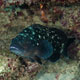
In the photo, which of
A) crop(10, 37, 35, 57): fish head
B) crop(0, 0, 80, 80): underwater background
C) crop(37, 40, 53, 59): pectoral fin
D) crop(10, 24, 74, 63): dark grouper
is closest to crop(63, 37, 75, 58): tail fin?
crop(10, 24, 74, 63): dark grouper

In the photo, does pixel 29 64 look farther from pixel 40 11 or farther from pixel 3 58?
pixel 40 11

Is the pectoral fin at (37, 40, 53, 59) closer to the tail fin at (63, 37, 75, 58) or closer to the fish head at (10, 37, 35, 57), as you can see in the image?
the fish head at (10, 37, 35, 57)

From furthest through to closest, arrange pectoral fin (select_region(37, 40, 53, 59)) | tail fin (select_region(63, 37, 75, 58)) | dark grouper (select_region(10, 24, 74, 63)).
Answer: tail fin (select_region(63, 37, 75, 58)) → pectoral fin (select_region(37, 40, 53, 59)) → dark grouper (select_region(10, 24, 74, 63))

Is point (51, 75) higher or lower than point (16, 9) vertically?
lower

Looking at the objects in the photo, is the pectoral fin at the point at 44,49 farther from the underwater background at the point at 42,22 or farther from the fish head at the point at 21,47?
the underwater background at the point at 42,22

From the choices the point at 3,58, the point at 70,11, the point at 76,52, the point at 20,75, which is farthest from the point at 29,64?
the point at 70,11
